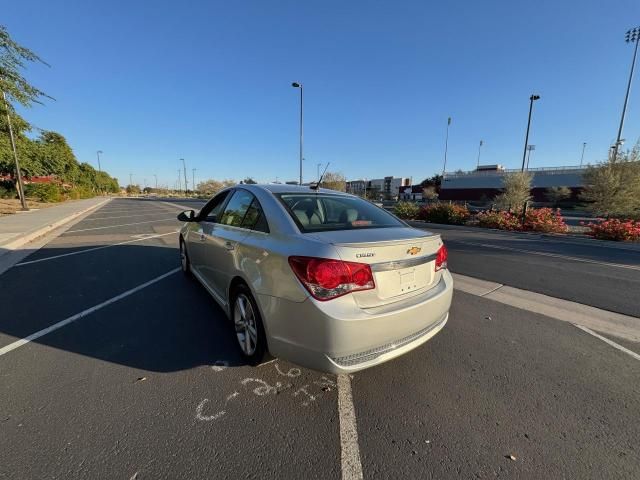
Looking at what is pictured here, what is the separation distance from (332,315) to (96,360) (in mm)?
2370

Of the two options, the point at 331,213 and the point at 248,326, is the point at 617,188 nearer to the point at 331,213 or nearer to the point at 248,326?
the point at 331,213

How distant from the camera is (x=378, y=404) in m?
2.36

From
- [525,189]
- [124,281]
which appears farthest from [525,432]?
[525,189]

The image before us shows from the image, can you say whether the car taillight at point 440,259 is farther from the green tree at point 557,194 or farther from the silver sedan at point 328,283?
the green tree at point 557,194

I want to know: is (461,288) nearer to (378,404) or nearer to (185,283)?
(378,404)

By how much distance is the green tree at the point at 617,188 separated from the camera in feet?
57.5

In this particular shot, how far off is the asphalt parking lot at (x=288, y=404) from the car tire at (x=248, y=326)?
164mm

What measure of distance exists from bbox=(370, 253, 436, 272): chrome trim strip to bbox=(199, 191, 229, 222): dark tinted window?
2350 millimetres

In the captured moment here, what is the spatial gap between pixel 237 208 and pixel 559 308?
4.63 meters

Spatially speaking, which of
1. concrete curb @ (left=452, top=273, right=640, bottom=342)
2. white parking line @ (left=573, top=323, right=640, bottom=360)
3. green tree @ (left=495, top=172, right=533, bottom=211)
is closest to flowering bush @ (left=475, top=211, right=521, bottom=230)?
green tree @ (left=495, top=172, right=533, bottom=211)

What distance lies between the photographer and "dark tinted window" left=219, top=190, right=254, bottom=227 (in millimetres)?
3264

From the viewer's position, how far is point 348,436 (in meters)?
2.04

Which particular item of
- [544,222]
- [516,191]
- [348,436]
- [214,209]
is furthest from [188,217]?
[516,191]

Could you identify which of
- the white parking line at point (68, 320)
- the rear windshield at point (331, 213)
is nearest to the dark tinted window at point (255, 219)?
the rear windshield at point (331, 213)
